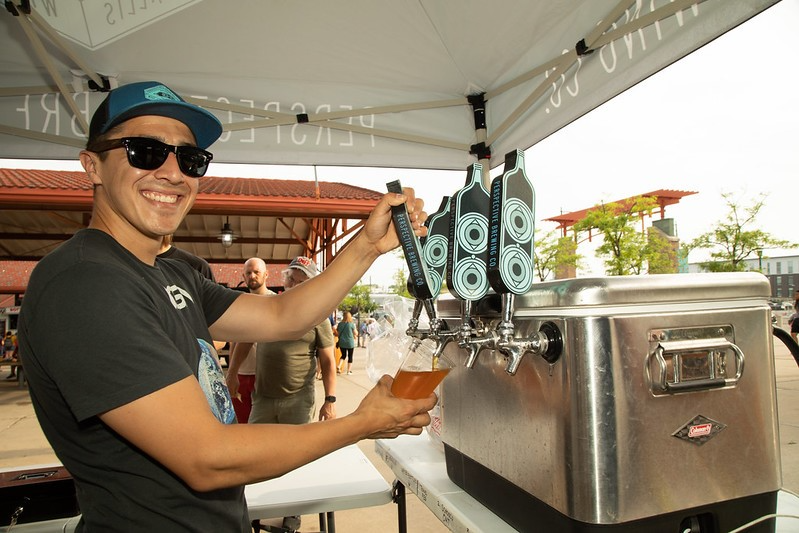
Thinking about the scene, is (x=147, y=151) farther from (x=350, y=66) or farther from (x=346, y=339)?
(x=346, y=339)

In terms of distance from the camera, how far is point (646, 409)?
0.92 metres

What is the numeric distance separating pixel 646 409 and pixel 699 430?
0.14 m

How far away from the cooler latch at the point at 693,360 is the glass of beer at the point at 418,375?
43cm

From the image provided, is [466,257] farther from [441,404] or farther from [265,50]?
[265,50]

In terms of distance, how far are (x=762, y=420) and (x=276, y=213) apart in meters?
8.37

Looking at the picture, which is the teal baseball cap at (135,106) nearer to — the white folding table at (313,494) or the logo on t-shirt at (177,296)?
the logo on t-shirt at (177,296)

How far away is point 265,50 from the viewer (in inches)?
93.5

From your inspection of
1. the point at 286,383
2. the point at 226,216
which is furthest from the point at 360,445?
the point at 226,216

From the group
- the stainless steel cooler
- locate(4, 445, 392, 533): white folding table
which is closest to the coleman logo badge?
the stainless steel cooler

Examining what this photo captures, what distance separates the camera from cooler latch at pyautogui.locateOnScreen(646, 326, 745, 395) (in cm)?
92

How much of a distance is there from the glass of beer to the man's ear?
0.85 meters

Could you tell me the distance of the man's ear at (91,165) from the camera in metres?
1.17

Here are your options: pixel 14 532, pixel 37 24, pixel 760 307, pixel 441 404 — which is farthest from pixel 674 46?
pixel 14 532

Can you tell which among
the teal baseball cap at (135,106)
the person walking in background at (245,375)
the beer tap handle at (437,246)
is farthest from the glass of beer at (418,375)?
the person walking in background at (245,375)
